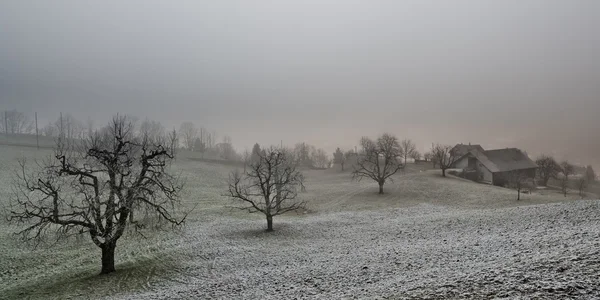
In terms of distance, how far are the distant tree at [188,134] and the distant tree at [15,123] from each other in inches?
2328

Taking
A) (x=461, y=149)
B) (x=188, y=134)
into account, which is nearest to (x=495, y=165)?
(x=461, y=149)

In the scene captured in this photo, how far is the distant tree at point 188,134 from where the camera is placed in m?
141

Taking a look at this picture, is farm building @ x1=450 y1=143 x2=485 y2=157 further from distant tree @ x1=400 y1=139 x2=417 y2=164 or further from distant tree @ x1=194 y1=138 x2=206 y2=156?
distant tree @ x1=194 y1=138 x2=206 y2=156

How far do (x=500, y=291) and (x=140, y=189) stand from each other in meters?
21.3

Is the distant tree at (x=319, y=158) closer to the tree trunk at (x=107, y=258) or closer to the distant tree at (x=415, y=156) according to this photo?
the distant tree at (x=415, y=156)

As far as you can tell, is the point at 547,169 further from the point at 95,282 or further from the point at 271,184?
the point at 95,282

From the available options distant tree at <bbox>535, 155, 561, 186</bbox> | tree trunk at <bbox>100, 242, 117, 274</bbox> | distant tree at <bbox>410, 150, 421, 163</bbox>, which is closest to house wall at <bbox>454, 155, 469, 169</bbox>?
distant tree at <bbox>535, 155, 561, 186</bbox>

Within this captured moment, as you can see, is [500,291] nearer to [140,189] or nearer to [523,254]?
[523,254]

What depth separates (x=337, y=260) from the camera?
66.4 feet

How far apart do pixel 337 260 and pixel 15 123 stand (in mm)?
161307

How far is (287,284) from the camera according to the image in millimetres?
16203

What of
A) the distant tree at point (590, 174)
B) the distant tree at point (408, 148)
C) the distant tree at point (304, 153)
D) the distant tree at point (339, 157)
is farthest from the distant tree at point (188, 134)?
the distant tree at point (590, 174)

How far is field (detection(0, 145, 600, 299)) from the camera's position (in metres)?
12.0

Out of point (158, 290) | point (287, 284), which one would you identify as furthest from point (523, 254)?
point (158, 290)
